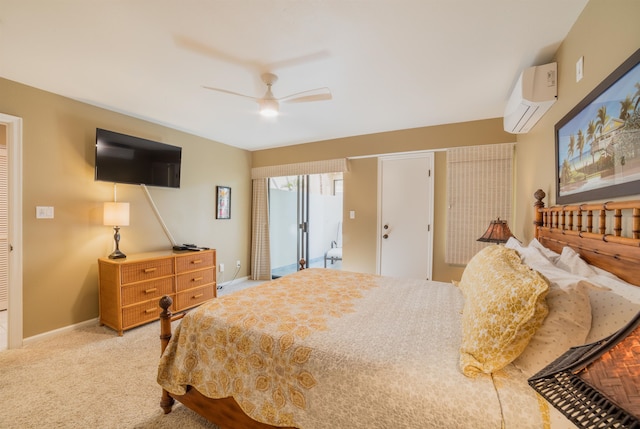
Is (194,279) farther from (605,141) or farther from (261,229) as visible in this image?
(605,141)

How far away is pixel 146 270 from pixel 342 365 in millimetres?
2711

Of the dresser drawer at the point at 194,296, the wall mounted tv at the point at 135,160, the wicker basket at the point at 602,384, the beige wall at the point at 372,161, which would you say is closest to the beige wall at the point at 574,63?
the beige wall at the point at 372,161

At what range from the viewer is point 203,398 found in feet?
4.74

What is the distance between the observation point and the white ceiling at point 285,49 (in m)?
1.56

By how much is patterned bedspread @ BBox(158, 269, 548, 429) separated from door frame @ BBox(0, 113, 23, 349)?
6.75 ft

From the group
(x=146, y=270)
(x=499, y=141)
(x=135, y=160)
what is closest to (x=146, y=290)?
(x=146, y=270)

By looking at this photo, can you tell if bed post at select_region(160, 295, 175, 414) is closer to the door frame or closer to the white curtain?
the door frame

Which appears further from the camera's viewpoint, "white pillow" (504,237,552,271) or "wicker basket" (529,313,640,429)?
"white pillow" (504,237,552,271)

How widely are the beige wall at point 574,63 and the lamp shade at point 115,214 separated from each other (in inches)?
158

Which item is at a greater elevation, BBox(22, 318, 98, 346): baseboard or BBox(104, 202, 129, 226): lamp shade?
BBox(104, 202, 129, 226): lamp shade

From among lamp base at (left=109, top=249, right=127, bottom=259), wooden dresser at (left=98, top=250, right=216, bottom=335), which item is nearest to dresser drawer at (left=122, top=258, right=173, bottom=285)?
wooden dresser at (left=98, top=250, right=216, bottom=335)

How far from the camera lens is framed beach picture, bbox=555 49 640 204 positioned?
1068 millimetres

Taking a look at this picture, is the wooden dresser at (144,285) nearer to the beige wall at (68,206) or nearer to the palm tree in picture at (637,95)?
the beige wall at (68,206)

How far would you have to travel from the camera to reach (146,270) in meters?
2.88
